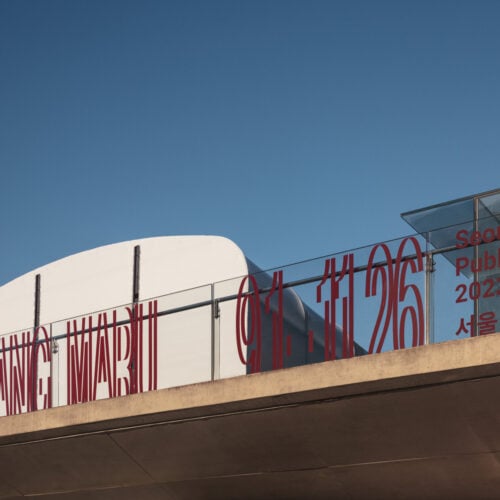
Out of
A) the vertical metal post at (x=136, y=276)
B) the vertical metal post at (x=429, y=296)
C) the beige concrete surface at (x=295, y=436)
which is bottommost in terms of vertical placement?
the beige concrete surface at (x=295, y=436)

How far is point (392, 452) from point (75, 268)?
11.4 metres

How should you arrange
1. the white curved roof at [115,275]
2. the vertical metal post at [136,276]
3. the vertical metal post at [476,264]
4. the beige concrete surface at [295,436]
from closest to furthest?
1. the vertical metal post at [476,264]
2. the beige concrete surface at [295,436]
3. the white curved roof at [115,275]
4. the vertical metal post at [136,276]

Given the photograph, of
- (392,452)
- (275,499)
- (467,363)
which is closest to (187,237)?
(275,499)

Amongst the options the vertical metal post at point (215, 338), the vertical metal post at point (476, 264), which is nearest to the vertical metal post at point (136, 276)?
the vertical metal post at point (215, 338)

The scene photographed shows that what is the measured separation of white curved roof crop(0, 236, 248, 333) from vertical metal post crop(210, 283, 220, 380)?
4.64 meters

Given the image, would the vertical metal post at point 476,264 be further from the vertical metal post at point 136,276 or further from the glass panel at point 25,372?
the vertical metal post at point 136,276

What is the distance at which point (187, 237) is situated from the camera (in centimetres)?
2391

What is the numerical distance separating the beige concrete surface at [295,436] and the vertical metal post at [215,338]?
0.37m

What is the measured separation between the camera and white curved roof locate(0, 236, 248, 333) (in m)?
23.2

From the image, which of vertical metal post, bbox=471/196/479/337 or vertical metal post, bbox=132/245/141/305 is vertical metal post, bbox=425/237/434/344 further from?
vertical metal post, bbox=132/245/141/305

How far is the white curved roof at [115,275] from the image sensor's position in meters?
23.2

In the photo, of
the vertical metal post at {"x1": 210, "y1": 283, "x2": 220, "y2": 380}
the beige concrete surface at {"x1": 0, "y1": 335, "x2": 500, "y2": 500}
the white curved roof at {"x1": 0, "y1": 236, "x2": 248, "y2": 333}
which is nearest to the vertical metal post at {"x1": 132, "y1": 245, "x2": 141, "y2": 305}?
the white curved roof at {"x1": 0, "y1": 236, "x2": 248, "y2": 333}

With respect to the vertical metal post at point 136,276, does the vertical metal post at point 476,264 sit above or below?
below

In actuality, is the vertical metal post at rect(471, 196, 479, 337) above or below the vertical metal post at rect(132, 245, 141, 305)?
below
